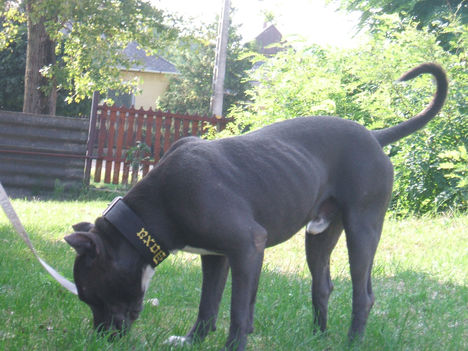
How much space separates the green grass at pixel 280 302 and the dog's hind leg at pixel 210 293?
0.36 ft

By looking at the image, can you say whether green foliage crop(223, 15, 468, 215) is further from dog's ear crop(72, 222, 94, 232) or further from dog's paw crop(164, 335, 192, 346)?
dog's ear crop(72, 222, 94, 232)

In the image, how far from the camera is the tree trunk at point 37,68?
1336 cm

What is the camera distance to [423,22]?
33.3 ft

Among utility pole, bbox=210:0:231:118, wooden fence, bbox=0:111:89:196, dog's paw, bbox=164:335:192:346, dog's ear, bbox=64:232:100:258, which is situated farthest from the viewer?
utility pole, bbox=210:0:231:118

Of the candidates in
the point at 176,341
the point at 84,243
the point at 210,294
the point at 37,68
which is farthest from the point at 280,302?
the point at 37,68

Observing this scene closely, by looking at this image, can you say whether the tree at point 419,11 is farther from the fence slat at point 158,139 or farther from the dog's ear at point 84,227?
the dog's ear at point 84,227

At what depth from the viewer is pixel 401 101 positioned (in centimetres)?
811

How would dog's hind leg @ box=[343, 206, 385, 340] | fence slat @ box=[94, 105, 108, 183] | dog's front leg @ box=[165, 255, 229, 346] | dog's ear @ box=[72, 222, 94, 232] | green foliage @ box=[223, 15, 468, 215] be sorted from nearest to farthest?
1. dog's ear @ box=[72, 222, 94, 232]
2. dog's front leg @ box=[165, 255, 229, 346]
3. dog's hind leg @ box=[343, 206, 385, 340]
4. green foliage @ box=[223, 15, 468, 215]
5. fence slat @ box=[94, 105, 108, 183]

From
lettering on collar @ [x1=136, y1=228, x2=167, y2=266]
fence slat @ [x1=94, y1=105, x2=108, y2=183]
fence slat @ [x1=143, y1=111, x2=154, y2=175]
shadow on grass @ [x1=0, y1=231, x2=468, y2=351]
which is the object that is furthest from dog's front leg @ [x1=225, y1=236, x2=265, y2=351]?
fence slat @ [x1=94, y1=105, x2=108, y2=183]

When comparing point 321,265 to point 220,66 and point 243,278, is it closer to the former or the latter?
point 243,278

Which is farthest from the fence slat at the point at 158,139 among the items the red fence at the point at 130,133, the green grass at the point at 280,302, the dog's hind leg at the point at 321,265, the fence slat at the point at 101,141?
the dog's hind leg at the point at 321,265

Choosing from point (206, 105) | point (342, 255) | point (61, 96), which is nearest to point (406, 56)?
point (342, 255)

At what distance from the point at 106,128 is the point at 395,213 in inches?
281

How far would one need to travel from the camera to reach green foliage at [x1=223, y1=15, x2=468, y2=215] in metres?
7.78
